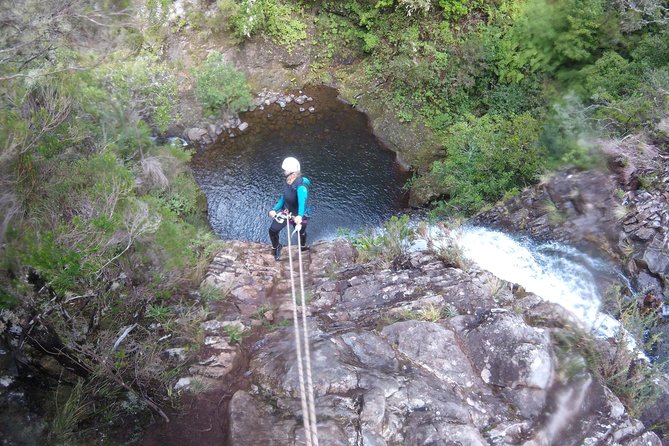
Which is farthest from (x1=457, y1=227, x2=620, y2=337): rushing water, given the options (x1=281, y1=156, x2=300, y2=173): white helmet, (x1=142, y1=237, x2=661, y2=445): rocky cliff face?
(x1=281, y1=156, x2=300, y2=173): white helmet

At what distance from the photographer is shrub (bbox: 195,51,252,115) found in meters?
12.0

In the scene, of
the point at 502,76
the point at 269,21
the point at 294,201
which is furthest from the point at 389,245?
the point at 269,21

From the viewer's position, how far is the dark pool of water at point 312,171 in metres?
9.98

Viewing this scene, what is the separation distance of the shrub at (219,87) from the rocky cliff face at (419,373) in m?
7.25

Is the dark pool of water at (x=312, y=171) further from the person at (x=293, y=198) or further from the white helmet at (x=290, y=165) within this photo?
the white helmet at (x=290, y=165)

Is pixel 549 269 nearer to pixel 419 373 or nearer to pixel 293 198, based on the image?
pixel 419 373

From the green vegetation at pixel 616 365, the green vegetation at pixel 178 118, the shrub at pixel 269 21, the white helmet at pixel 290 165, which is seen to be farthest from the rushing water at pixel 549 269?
the shrub at pixel 269 21

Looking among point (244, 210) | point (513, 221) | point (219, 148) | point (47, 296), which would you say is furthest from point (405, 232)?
point (219, 148)

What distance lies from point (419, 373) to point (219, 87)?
9.99 m

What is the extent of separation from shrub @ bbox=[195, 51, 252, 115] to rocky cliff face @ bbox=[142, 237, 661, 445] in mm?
7253

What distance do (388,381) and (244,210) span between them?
21.1 ft

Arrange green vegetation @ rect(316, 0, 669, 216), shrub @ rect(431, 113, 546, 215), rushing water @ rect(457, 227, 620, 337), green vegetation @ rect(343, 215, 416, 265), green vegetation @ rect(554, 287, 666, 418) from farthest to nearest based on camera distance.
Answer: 1. shrub @ rect(431, 113, 546, 215)
2. green vegetation @ rect(316, 0, 669, 216)
3. green vegetation @ rect(343, 215, 416, 265)
4. rushing water @ rect(457, 227, 620, 337)
5. green vegetation @ rect(554, 287, 666, 418)

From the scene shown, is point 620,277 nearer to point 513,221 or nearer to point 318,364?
point 513,221

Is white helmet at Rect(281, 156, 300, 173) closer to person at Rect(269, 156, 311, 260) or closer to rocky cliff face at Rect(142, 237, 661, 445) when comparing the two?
person at Rect(269, 156, 311, 260)
